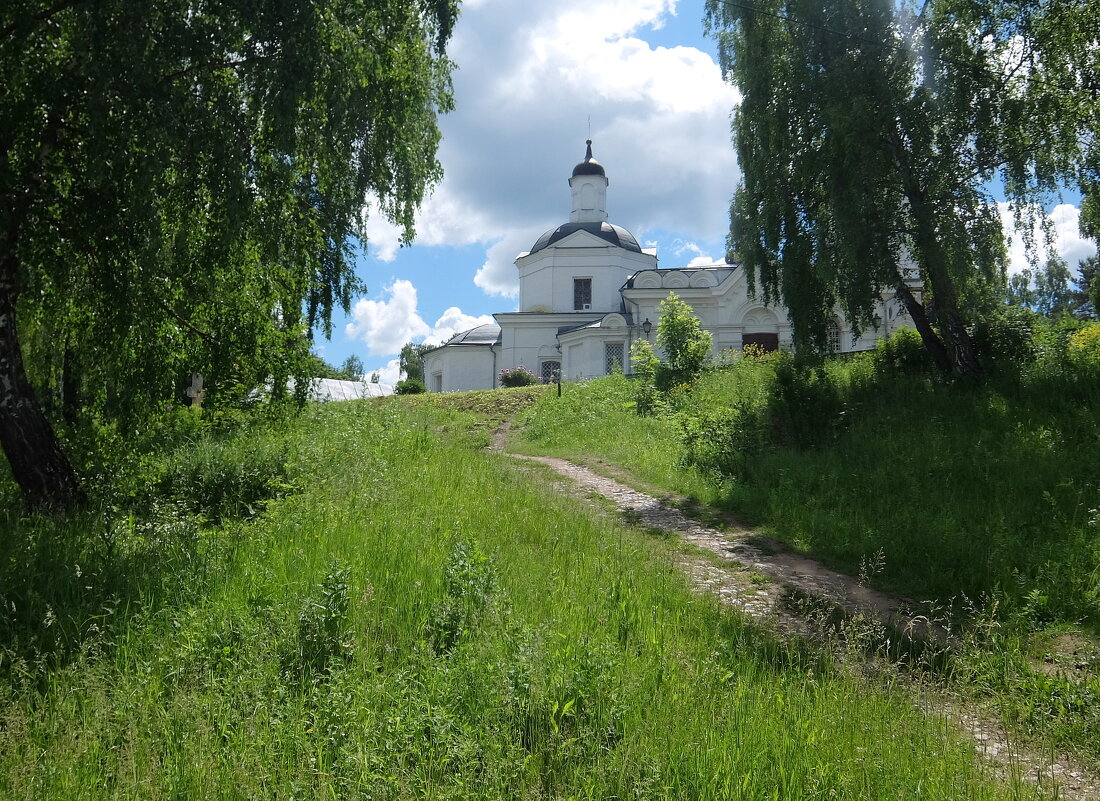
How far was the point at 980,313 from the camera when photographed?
41.8 feet

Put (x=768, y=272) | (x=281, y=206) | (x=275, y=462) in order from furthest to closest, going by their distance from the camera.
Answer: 1. (x=768, y=272)
2. (x=275, y=462)
3. (x=281, y=206)

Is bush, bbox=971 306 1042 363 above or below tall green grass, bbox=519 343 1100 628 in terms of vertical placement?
above

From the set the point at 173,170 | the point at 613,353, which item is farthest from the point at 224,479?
the point at 613,353

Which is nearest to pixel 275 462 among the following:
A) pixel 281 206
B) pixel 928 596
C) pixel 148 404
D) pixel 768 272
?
pixel 148 404

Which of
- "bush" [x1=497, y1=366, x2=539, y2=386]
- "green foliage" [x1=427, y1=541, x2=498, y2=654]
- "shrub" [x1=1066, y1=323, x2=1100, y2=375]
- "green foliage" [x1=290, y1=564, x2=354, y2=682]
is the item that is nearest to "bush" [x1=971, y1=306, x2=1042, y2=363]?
"shrub" [x1=1066, y1=323, x2=1100, y2=375]

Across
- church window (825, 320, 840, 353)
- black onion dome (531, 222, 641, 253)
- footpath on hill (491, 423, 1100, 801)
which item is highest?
black onion dome (531, 222, 641, 253)

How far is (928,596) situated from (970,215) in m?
7.54

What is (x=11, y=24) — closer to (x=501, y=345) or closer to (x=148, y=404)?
(x=148, y=404)

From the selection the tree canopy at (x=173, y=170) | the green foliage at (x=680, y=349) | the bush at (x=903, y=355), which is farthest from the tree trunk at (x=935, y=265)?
the green foliage at (x=680, y=349)

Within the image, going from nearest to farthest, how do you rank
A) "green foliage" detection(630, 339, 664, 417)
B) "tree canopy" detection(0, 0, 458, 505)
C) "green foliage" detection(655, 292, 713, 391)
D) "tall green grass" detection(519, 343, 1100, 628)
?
"tree canopy" detection(0, 0, 458, 505)
"tall green grass" detection(519, 343, 1100, 628)
"green foliage" detection(630, 339, 664, 417)
"green foliage" detection(655, 292, 713, 391)

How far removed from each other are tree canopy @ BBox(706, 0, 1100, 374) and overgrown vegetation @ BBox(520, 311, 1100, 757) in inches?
53.0

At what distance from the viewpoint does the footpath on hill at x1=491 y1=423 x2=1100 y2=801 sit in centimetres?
355

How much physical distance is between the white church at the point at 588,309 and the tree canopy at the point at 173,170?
2497 centimetres

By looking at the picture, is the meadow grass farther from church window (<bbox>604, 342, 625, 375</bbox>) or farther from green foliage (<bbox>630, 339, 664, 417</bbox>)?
church window (<bbox>604, 342, 625, 375</bbox>)
